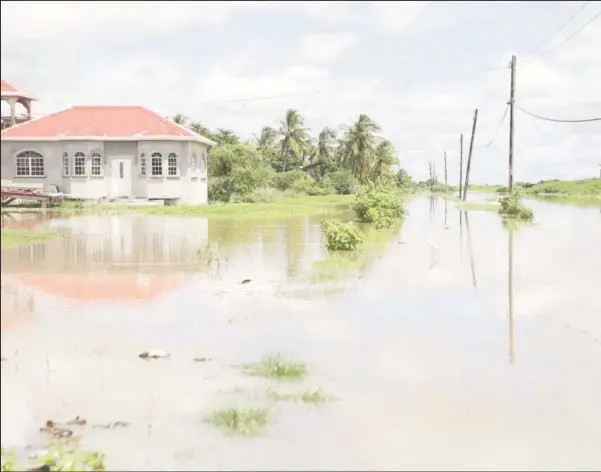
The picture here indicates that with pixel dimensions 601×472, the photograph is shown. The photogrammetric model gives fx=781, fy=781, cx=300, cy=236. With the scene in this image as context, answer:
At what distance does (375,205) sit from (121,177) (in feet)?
60.8

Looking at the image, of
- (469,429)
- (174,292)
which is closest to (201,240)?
(174,292)

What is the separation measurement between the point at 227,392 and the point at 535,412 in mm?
2595

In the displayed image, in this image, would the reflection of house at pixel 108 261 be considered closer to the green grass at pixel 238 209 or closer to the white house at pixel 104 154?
the green grass at pixel 238 209

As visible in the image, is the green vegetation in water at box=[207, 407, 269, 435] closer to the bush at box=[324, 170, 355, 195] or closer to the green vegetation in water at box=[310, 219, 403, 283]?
the green vegetation in water at box=[310, 219, 403, 283]

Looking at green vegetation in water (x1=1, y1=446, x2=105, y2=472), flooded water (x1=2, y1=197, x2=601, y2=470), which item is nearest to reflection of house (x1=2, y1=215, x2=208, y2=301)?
flooded water (x1=2, y1=197, x2=601, y2=470)

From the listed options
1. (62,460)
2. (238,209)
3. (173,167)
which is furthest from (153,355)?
(238,209)

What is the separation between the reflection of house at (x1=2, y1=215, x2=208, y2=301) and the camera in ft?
39.1

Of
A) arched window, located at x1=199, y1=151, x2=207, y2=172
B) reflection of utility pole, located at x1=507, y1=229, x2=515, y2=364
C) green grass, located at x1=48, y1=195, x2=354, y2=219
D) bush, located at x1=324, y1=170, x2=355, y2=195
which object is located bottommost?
A: reflection of utility pole, located at x1=507, y1=229, x2=515, y2=364

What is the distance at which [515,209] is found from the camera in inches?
1533

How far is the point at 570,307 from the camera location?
476 inches

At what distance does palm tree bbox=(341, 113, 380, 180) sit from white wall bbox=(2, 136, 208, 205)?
131 ft

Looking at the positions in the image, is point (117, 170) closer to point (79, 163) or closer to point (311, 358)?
point (79, 163)

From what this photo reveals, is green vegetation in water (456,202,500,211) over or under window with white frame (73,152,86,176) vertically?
under

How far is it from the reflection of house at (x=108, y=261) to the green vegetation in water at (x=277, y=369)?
3.94 metres
